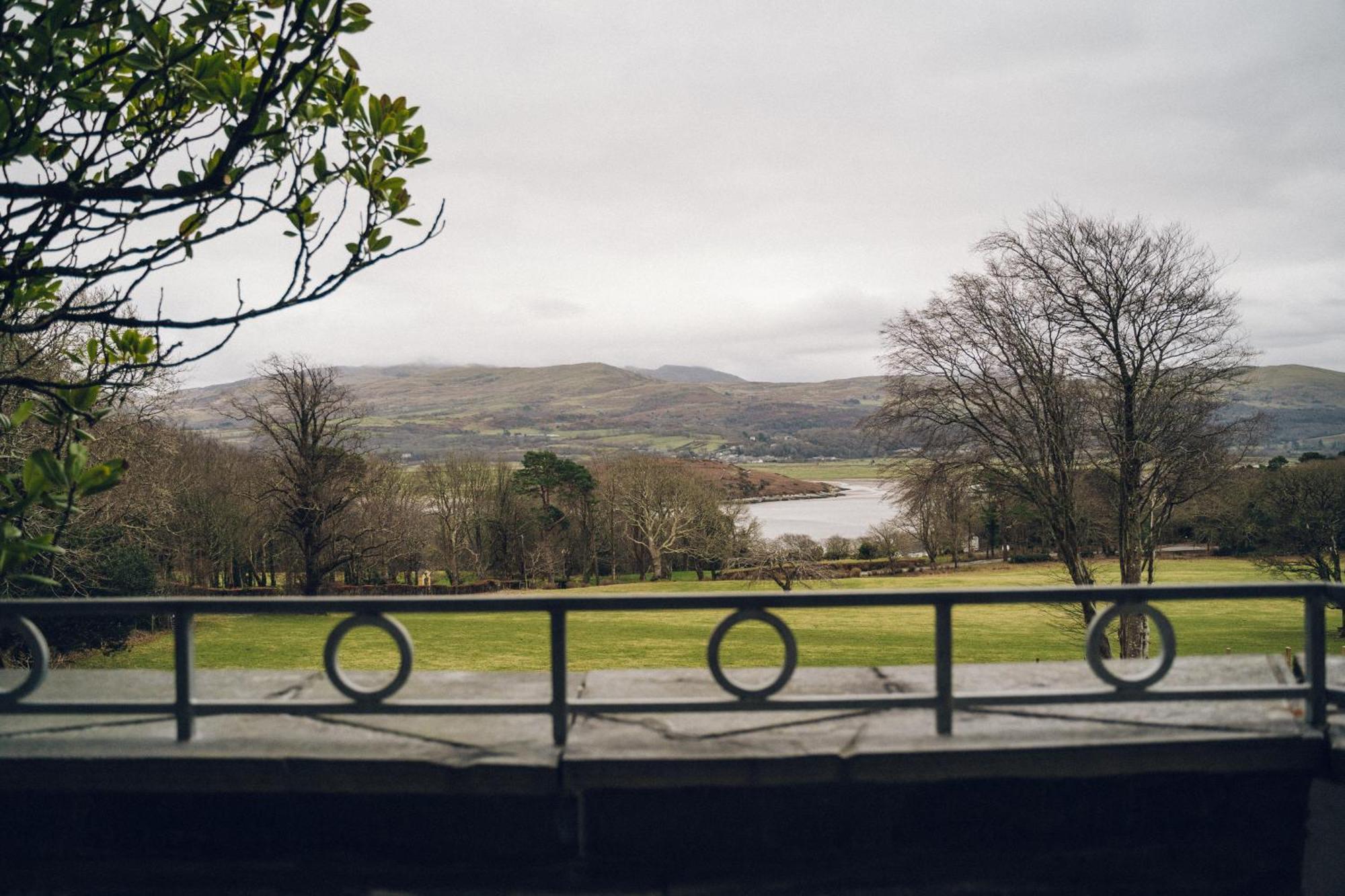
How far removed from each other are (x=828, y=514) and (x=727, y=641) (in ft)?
209

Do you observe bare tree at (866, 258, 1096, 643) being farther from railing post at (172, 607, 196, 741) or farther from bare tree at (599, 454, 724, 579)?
bare tree at (599, 454, 724, 579)

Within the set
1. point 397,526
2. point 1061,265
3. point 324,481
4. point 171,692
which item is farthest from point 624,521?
point 171,692

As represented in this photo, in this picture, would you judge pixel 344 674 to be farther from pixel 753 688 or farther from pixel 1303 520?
pixel 1303 520

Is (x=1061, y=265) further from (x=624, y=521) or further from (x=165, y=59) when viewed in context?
(x=624, y=521)

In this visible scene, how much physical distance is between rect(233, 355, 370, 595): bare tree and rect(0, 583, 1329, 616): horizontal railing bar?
38.5 m

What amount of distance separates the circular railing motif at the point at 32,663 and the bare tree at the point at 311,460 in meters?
38.1

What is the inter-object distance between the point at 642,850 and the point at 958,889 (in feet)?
4.70

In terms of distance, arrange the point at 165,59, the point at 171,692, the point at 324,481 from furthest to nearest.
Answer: the point at 324,481 < the point at 171,692 < the point at 165,59

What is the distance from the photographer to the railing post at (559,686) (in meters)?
3.88

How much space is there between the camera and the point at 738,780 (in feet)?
12.3

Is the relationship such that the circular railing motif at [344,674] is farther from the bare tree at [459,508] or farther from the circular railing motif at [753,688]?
the bare tree at [459,508]

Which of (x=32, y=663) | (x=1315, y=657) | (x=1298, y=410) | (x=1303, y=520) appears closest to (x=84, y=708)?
(x=32, y=663)

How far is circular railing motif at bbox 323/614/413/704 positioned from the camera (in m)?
3.81

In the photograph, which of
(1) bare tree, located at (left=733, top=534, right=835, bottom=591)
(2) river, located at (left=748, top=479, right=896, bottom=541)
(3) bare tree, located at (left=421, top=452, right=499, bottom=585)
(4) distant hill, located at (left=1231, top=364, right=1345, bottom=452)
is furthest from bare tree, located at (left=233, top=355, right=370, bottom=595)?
(4) distant hill, located at (left=1231, top=364, right=1345, bottom=452)
